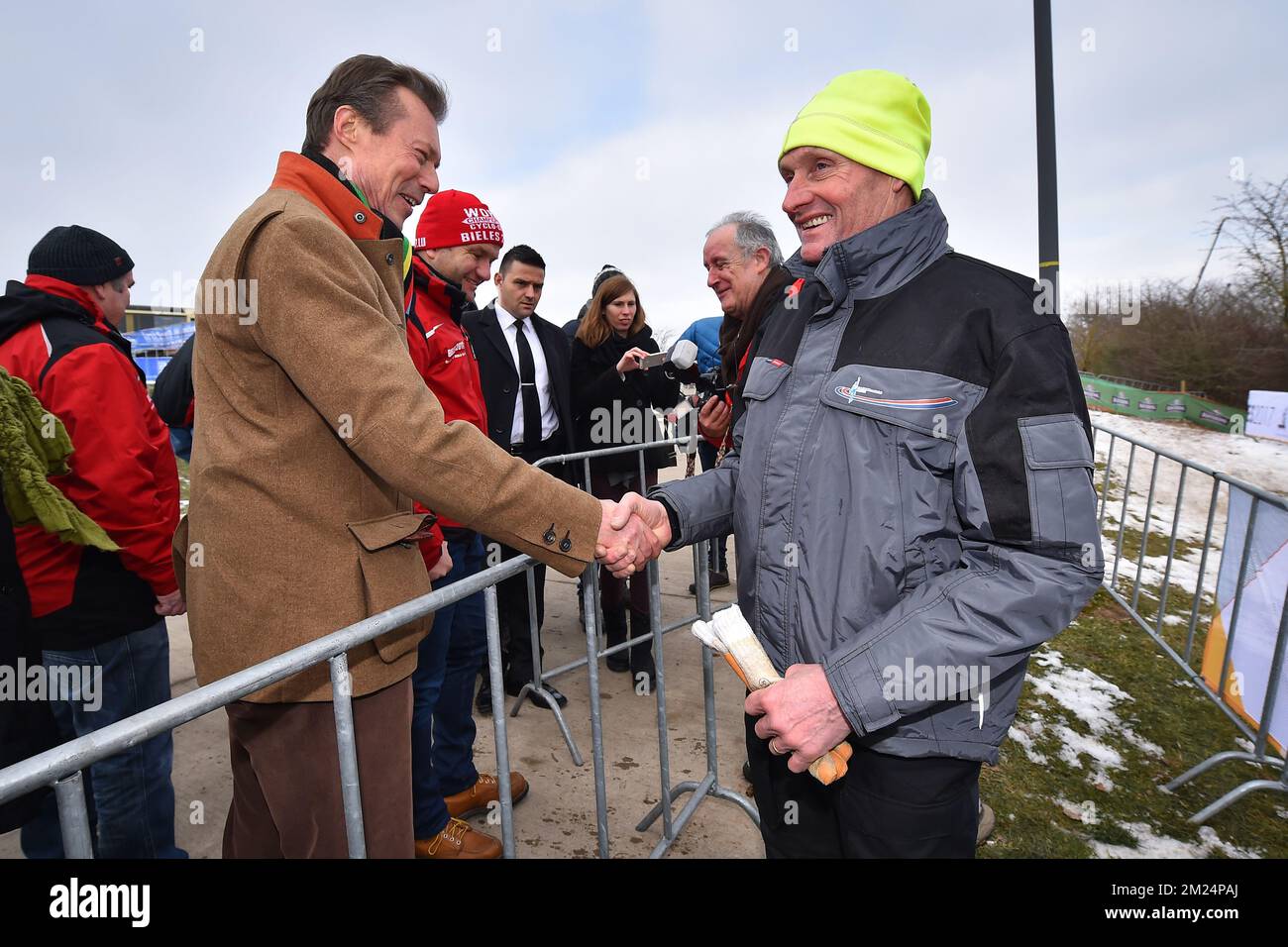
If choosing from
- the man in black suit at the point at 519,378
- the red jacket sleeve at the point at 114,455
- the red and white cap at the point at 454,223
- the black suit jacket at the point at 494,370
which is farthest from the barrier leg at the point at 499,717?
the black suit jacket at the point at 494,370

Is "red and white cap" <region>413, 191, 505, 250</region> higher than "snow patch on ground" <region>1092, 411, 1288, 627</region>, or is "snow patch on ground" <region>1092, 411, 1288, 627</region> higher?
"red and white cap" <region>413, 191, 505, 250</region>

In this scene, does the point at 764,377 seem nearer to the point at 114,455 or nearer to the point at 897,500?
the point at 897,500

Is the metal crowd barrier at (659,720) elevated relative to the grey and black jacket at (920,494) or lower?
lower

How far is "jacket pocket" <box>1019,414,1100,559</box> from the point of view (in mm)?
1289

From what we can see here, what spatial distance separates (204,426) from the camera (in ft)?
5.23

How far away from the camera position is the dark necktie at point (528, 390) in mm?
4195

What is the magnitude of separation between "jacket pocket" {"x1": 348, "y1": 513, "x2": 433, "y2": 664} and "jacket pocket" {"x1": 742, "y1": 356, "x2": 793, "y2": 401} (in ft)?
3.01

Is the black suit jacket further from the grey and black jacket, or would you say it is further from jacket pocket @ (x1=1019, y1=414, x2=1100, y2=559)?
jacket pocket @ (x1=1019, y1=414, x2=1100, y2=559)

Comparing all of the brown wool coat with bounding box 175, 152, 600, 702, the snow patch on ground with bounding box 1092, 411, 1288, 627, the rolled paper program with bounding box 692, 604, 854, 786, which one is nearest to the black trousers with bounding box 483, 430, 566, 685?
the brown wool coat with bounding box 175, 152, 600, 702

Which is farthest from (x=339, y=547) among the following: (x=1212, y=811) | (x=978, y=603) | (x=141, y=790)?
(x=1212, y=811)

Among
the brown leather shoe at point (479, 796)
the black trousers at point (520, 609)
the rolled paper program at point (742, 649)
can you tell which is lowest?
the brown leather shoe at point (479, 796)

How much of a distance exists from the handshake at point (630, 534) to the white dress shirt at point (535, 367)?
2.29m
